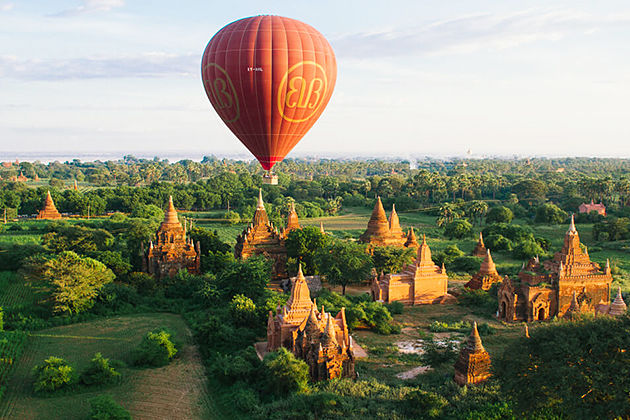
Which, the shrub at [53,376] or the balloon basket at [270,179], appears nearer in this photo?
the shrub at [53,376]

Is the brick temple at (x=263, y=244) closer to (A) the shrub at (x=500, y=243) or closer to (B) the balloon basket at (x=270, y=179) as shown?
(B) the balloon basket at (x=270, y=179)

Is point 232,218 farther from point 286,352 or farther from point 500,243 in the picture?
point 286,352

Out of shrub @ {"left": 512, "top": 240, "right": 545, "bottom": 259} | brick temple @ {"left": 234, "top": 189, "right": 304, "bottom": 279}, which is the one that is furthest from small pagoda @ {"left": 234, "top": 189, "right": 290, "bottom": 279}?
shrub @ {"left": 512, "top": 240, "right": 545, "bottom": 259}

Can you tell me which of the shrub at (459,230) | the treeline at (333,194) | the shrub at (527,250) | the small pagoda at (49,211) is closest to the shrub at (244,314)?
the shrub at (527,250)

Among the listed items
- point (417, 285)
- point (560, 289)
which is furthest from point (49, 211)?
point (560, 289)

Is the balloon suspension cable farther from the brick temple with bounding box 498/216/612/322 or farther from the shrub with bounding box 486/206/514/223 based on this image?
the shrub with bounding box 486/206/514/223

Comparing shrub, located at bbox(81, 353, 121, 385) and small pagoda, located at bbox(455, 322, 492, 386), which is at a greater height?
small pagoda, located at bbox(455, 322, 492, 386)
